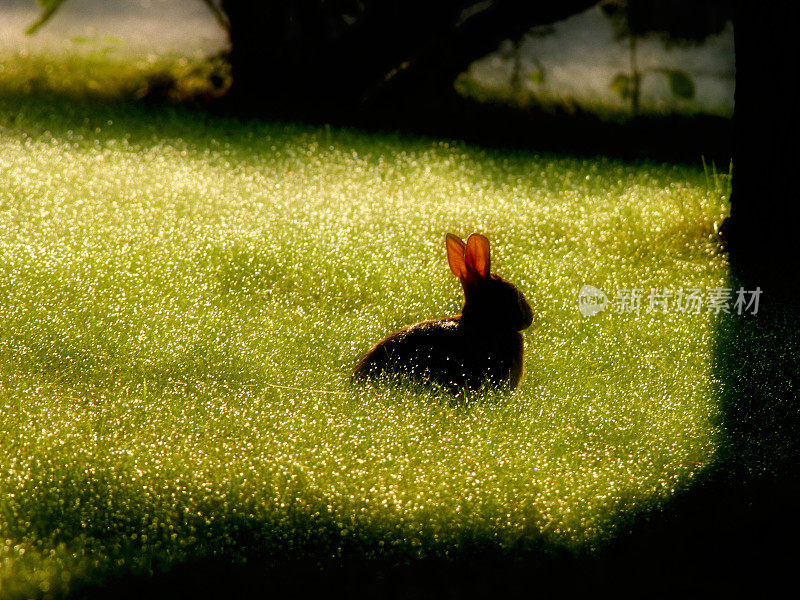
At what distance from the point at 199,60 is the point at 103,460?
2708 mm

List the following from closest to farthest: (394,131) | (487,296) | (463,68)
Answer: (487,296), (394,131), (463,68)

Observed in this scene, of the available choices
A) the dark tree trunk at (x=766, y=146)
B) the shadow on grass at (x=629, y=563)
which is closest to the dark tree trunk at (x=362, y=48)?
the dark tree trunk at (x=766, y=146)

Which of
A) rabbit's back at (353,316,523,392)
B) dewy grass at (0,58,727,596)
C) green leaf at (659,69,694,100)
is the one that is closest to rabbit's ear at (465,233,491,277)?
rabbit's back at (353,316,523,392)

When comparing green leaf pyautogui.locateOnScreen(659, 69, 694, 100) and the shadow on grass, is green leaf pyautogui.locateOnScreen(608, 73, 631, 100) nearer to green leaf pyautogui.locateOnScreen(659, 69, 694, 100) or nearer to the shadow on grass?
green leaf pyautogui.locateOnScreen(659, 69, 694, 100)

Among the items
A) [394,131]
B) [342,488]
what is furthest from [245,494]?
[394,131]

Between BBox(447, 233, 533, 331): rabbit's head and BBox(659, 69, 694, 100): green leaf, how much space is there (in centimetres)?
256

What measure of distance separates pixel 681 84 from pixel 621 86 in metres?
0.27

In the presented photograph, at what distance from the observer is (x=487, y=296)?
5.77 feet

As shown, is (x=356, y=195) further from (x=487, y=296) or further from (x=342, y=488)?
(x=342, y=488)

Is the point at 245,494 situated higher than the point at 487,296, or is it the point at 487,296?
the point at 487,296

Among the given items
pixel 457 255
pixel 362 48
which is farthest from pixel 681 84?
pixel 457 255

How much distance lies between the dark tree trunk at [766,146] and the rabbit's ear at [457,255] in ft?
3.15

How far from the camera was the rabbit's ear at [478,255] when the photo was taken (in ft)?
5.66

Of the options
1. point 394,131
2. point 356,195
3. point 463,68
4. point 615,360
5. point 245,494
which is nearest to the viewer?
point 245,494
